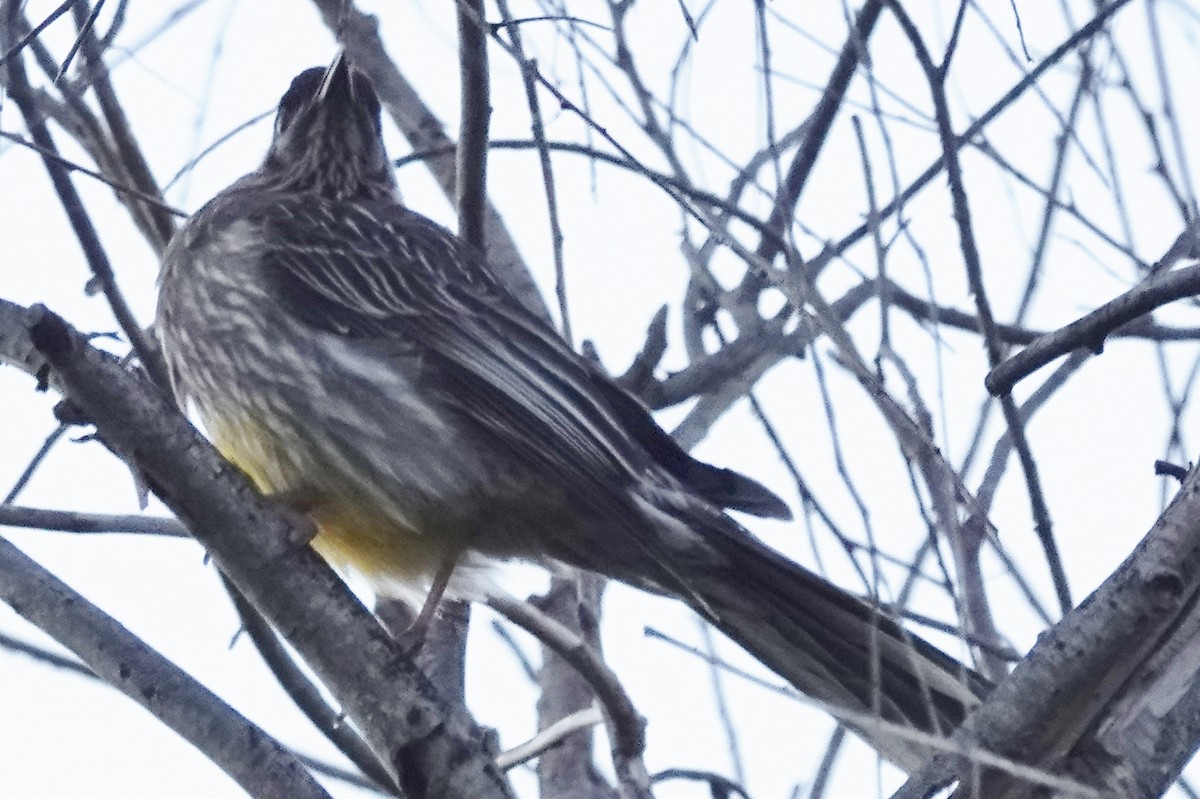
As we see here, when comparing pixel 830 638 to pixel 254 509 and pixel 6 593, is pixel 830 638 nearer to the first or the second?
pixel 254 509

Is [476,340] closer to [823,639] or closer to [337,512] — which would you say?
[337,512]

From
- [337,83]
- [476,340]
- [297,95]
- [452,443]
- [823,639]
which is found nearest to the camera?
[823,639]

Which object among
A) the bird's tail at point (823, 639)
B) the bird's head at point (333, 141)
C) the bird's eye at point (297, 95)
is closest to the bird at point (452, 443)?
the bird's tail at point (823, 639)

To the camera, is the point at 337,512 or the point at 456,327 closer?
the point at 337,512

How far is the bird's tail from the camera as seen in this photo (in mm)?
4227

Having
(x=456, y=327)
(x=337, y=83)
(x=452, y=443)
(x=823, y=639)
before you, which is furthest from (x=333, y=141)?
(x=823, y=639)

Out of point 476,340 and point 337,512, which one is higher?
point 476,340

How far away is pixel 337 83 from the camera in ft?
21.4

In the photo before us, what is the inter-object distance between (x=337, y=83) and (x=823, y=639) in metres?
2.92

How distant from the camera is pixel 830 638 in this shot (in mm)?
4711

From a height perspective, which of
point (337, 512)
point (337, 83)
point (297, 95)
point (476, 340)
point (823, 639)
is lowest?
point (823, 639)

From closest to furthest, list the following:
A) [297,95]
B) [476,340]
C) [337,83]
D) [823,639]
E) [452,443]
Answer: [823,639] < [452,443] < [476,340] < [337,83] < [297,95]

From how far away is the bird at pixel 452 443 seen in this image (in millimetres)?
4875

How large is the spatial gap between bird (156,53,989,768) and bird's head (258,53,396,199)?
0.74 metres
